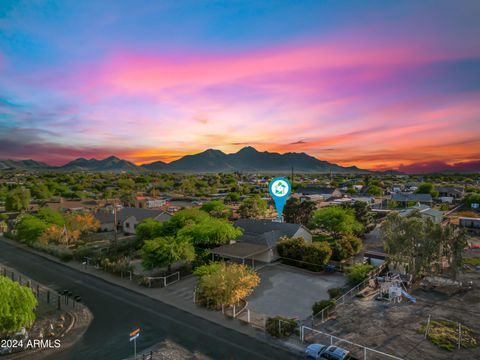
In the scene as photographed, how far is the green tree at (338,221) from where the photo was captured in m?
48.8

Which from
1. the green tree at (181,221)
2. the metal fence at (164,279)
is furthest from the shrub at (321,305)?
the green tree at (181,221)

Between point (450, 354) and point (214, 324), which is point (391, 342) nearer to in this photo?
point (450, 354)

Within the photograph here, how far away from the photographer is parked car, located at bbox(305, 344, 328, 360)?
1908cm

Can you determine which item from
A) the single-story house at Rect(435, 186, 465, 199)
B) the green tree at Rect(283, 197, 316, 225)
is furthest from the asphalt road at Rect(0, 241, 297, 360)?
the single-story house at Rect(435, 186, 465, 199)

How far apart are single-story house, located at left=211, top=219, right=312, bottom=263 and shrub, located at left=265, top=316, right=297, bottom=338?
41.3 ft

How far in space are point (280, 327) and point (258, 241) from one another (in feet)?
63.8

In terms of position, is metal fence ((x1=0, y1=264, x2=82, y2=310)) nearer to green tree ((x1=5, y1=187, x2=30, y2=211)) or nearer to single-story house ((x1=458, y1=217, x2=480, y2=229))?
green tree ((x1=5, y1=187, x2=30, y2=211))

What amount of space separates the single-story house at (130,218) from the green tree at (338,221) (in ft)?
95.7

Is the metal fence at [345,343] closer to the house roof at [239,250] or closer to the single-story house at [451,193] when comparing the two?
the house roof at [239,250]

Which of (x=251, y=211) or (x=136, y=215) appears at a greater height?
(x=136, y=215)

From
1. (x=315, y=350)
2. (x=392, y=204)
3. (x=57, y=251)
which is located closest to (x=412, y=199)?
(x=392, y=204)

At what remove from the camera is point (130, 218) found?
2424 inches

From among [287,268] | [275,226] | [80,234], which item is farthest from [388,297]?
[80,234]

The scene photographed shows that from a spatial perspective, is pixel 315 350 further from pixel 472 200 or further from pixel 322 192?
pixel 322 192
